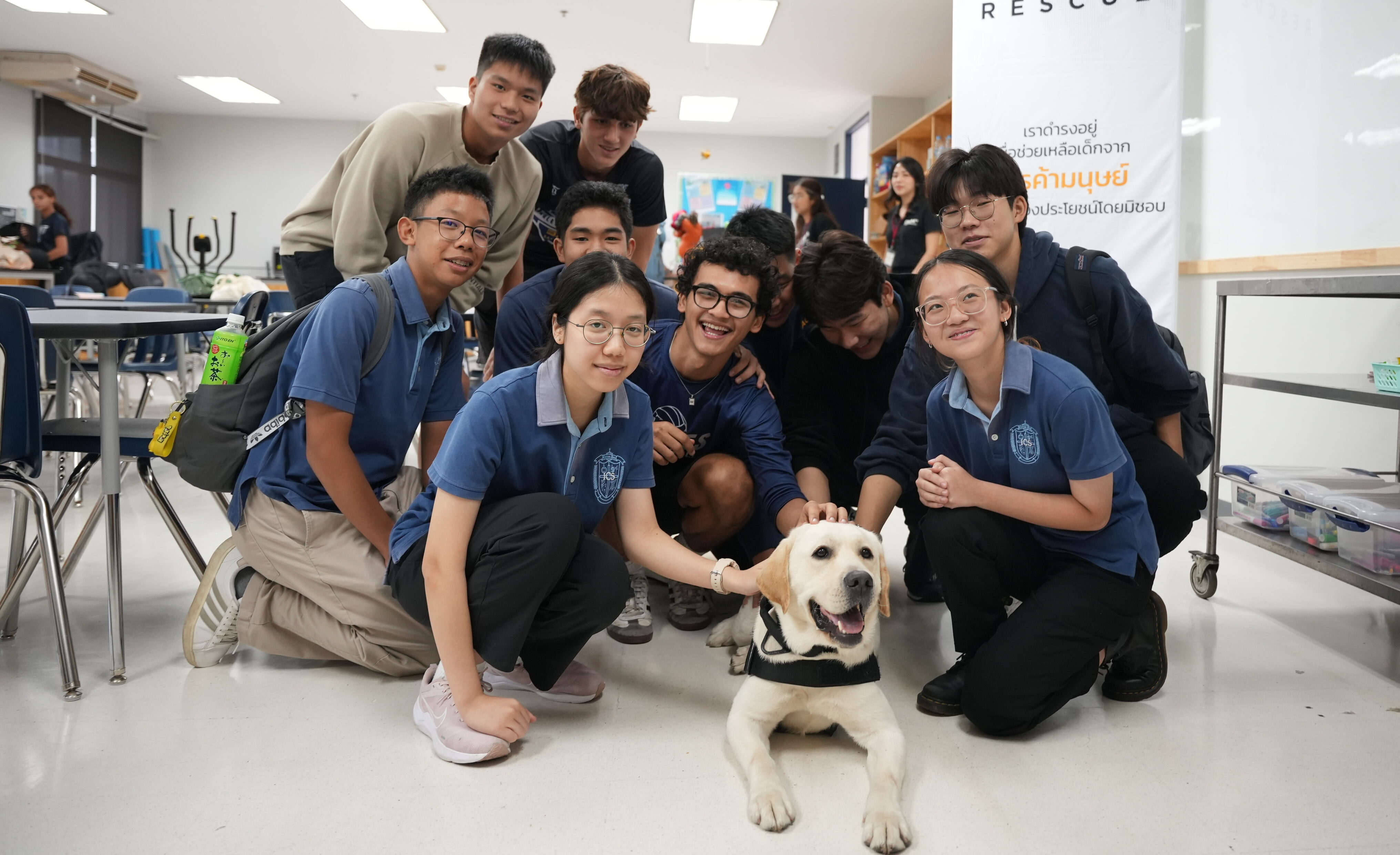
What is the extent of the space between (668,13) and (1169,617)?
20.6 ft

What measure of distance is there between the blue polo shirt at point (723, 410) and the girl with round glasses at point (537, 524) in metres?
0.39

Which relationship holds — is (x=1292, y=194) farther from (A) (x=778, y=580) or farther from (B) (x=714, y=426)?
(A) (x=778, y=580)

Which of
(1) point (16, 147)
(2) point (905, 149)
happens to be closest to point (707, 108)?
(2) point (905, 149)

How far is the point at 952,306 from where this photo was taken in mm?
1722

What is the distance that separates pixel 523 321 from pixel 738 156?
11039 millimetres

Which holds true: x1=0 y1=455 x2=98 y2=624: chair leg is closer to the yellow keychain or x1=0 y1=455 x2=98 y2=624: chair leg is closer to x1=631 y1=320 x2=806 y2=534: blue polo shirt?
the yellow keychain

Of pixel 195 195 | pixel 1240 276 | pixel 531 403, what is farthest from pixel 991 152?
pixel 195 195

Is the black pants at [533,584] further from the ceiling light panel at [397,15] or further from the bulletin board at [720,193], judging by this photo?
the bulletin board at [720,193]

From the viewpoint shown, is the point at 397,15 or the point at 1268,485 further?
the point at 397,15

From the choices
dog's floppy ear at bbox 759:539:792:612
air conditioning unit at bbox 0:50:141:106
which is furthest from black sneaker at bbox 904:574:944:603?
air conditioning unit at bbox 0:50:141:106

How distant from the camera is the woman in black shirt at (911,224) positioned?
593cm

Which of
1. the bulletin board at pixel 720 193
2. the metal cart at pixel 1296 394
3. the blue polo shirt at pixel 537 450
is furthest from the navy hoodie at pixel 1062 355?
the bulletin board at pixel 720 193

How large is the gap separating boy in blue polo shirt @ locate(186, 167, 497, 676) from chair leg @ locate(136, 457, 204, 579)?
8.9 inches

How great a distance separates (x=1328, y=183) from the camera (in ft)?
11.0
